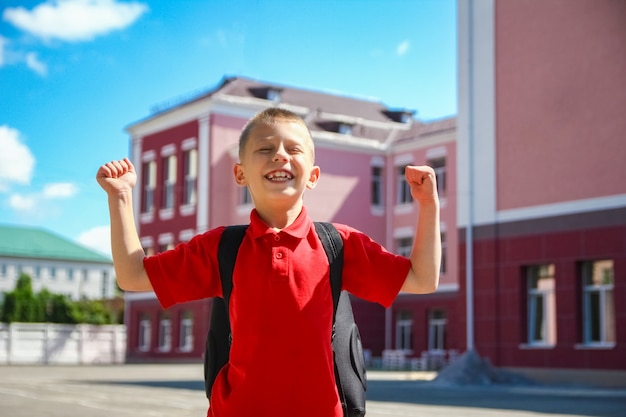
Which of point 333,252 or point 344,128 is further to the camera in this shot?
point 344,128

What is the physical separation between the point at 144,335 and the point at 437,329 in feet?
41.8

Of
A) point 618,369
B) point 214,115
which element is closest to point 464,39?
point 618,369

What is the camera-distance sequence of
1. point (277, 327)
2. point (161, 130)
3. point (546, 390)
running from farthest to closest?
point (161, 130) → point (546, 390) → point (277, 327)

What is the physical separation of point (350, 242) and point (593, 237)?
690 inches

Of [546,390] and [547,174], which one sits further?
[547,174]

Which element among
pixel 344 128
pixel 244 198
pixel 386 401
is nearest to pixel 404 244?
pixel 344 128

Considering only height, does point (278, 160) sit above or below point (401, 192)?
below

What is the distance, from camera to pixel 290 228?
2510 mm

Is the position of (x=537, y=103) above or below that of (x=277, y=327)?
above

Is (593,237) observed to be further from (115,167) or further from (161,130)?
(161,130)

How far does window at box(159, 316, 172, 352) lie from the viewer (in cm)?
3775

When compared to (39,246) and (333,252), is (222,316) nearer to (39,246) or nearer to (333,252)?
(333,252)

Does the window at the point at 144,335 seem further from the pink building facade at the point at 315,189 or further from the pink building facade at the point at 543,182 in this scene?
the pink building facade at the point at 543,182

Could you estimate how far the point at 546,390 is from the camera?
57.1 feet
